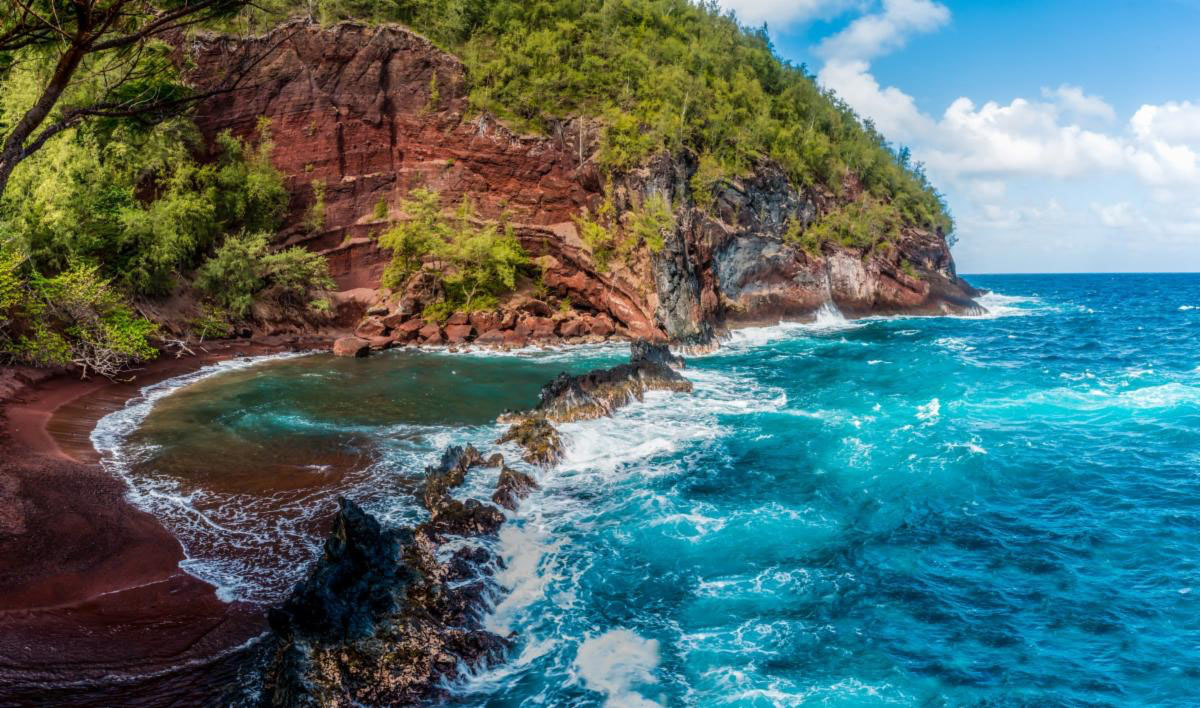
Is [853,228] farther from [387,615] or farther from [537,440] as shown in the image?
[387,615]

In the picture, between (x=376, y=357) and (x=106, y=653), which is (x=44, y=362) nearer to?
(x=376, y=357)

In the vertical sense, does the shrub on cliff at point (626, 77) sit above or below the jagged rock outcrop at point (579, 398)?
above

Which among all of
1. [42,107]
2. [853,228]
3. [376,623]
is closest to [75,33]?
[42,107]

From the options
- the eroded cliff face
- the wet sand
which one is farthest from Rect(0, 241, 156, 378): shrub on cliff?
the eroded cliff face

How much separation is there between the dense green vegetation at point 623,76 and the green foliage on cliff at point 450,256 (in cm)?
847

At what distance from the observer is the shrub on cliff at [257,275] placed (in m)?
31.9

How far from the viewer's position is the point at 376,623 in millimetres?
8992

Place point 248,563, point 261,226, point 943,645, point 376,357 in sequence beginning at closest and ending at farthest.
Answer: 1. point 943,645
2. point 248,563
3. point 376,357
4. point 261,226

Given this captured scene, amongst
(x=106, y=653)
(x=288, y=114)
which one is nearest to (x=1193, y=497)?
(x=106, y=653)

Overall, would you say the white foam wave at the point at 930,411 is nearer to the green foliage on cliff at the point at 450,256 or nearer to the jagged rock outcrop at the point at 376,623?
the jagged rock outcrop at the point at 376,623

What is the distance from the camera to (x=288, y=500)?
13.8m

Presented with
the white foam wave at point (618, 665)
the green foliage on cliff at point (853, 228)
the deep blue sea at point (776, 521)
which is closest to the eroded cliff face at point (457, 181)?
the green foliage on cliff at point (853, 228)

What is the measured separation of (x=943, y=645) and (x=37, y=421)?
21.6 m

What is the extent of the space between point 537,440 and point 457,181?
90.7 ft
